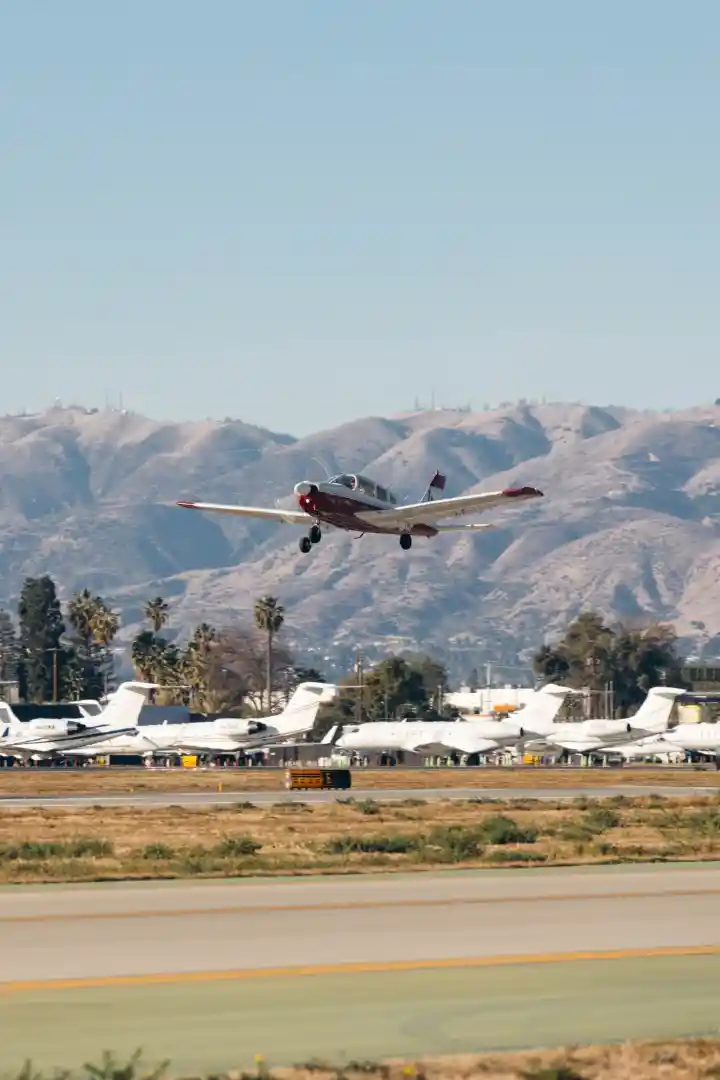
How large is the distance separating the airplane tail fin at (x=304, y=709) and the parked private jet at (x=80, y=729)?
37.2ft

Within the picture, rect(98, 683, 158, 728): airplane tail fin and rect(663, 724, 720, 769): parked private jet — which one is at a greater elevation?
rect(98, 683, 158, 728): airplane tail fin

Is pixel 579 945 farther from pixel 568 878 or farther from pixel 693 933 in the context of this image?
pixel 568 878

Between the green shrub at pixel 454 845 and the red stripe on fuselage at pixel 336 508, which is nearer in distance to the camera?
the green shrub at pixel 454 845

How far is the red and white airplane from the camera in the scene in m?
56.8

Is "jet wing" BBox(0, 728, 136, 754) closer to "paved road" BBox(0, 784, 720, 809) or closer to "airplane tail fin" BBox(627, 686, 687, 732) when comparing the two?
"airplane tail fin" BBox(627, 686, 687, 732)

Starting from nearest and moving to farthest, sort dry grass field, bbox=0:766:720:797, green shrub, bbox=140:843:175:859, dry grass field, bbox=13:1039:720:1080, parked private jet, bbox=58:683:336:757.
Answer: dry grass field, bbox=13:1039:720:1080, green shrub, bbox=140:843:175:859, dry grass field, bbox=0:766:720:797, parked private jet, bbox=58:683:336:757

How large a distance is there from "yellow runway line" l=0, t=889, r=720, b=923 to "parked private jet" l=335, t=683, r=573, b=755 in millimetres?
111676

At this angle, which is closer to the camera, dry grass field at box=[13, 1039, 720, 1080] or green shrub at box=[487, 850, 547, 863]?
dry grass field at box=[13, 1039, 720, 1080]

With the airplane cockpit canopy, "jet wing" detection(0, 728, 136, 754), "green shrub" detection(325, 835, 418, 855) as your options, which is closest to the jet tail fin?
"jet wing" detection(0, 728, 136, 754)

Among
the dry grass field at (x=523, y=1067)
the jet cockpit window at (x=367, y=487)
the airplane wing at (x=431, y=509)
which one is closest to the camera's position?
the dry grass field at (x=523, y=1067)

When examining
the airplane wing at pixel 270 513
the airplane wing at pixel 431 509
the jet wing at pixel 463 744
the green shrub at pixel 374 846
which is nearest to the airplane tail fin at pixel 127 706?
the jet wing at pixel 463 744

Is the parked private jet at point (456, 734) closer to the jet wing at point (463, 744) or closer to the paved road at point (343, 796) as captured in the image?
the jet wing at point (463, 744)

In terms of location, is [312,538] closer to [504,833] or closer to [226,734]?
[504,833]

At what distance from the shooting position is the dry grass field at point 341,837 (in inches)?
1494
